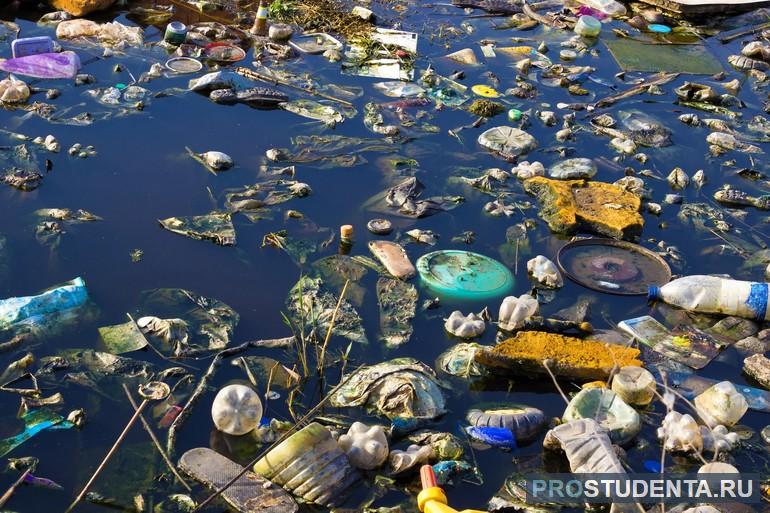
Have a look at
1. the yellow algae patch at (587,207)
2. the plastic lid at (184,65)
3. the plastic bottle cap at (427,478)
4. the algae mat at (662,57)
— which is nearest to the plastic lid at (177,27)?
the plastic lid at (184,65)

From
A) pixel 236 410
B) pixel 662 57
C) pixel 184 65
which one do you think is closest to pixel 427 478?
pixel 236 410

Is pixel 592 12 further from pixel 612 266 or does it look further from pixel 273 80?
pixel 612 266

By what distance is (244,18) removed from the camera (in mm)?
8211

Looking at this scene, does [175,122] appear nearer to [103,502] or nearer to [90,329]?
[90,329]

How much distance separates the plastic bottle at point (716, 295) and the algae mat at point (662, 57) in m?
3.74

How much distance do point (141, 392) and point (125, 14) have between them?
210 inches

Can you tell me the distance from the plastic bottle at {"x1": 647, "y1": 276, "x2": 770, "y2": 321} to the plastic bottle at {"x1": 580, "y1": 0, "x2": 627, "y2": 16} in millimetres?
5176

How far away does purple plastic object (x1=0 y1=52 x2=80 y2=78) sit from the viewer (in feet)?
22.0

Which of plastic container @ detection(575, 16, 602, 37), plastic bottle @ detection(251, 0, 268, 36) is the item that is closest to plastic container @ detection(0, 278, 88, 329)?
plastic bottle @ detection(251, 0, 268, 36)

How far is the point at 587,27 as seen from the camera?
8.54 meters

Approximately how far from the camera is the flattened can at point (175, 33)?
7.40 metres

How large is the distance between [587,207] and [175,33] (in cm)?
409

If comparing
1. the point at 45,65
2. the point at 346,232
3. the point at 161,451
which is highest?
the point at 45,65

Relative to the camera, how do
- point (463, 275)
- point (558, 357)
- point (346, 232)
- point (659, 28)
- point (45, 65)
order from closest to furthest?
point (558, 357), point (463, 275), point (346, 232), point (45, 65), point (659, 28)
